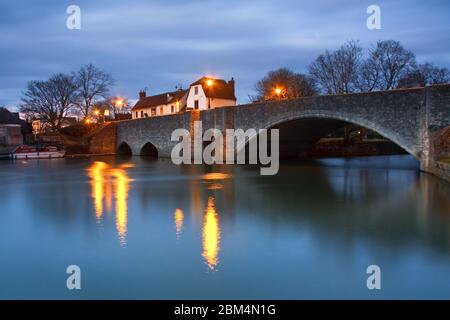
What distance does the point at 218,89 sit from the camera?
1927 inches

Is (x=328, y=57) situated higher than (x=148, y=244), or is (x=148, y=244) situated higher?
(x=328, y=57)

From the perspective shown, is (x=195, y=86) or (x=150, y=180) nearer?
(x=150, y=180)

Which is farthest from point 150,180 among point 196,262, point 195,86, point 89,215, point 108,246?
point 195,86

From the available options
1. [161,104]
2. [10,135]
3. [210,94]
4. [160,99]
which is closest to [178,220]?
[210,94]

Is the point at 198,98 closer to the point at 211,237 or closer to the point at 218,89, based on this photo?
the point at 218,89

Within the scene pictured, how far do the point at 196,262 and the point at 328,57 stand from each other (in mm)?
37550

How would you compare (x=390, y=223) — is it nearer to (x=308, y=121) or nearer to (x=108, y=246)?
(x=108, y=246)

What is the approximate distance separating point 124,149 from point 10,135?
13991 millimetres

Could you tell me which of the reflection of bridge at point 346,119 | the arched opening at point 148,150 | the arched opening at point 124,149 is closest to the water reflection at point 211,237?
the reflection of bridge at point 346,119

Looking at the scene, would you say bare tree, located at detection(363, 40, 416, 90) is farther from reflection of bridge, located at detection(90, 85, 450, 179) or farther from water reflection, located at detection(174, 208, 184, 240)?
water reflection, located at detection(174, 208, 184, 240)

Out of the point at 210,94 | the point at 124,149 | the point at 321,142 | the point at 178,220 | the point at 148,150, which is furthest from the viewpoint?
the point at 210,94

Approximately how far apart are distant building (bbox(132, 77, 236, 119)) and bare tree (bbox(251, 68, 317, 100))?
164 inches

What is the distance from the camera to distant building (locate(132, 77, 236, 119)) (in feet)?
157

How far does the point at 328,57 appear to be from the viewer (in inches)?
1645
